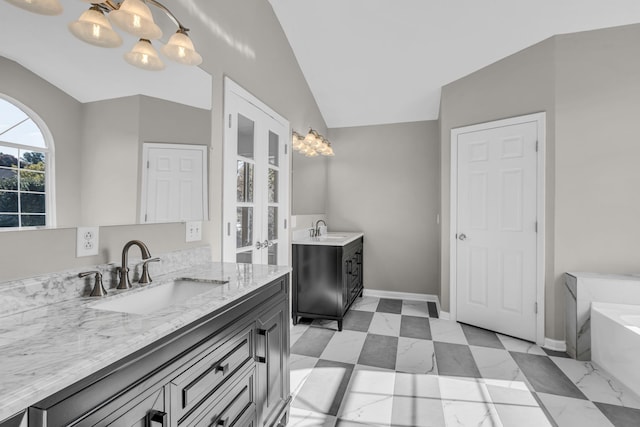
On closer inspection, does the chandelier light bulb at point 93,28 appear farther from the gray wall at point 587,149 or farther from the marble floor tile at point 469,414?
the gray wall at point 587,149

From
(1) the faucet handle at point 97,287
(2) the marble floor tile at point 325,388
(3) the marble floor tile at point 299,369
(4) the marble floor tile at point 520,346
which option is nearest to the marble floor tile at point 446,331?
(4) the marble floor tile at point 520,346

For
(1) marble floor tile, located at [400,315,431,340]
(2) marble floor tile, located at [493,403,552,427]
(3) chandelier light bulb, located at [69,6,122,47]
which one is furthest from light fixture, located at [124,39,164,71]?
(1) marble floor tile, located at [400,315,431,340]

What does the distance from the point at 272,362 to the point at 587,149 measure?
9.66 ft

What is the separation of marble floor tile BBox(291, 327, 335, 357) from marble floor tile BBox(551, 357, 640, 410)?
6.02 ft

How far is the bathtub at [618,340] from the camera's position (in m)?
1.93

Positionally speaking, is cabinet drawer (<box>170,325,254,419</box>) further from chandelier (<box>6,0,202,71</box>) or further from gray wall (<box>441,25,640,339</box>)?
gray wall (<box>441,25,640,339</box>)

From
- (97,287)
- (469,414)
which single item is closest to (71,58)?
(97,287)

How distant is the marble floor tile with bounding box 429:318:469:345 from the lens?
280 cm

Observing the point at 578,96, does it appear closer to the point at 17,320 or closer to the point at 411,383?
the point at 411,383

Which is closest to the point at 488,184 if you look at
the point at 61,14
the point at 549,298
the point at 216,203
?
the point at 549,298

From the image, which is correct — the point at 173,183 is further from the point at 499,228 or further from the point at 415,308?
the point at 415,308

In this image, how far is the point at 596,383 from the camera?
208 centimetres

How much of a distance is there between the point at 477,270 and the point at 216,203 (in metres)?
2.63

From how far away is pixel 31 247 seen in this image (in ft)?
3.30
